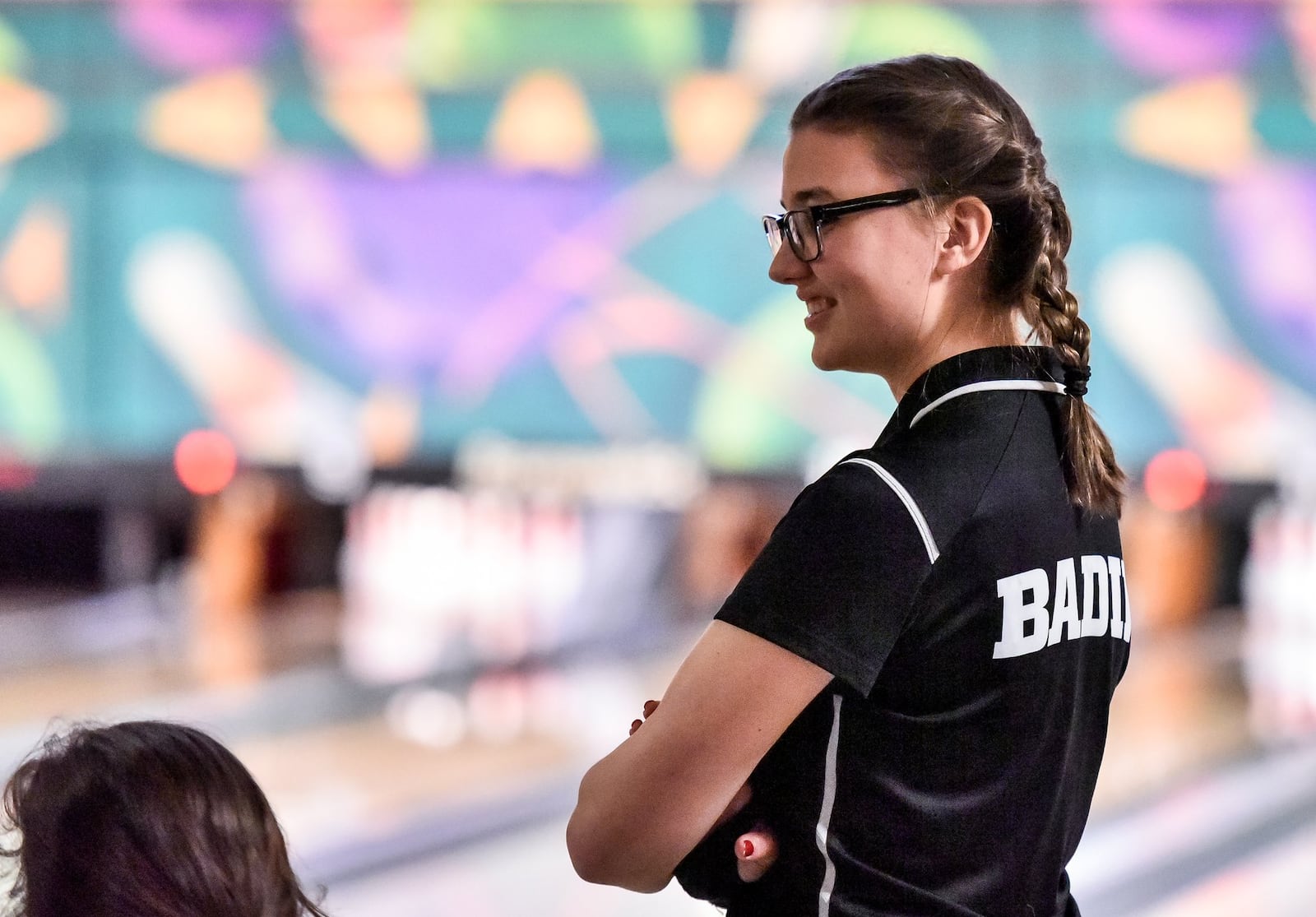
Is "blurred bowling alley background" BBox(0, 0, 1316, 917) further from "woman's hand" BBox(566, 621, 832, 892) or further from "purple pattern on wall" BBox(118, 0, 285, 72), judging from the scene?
"woman's hand" BBox(566, 621, 832, 892)

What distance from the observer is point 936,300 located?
1142mm

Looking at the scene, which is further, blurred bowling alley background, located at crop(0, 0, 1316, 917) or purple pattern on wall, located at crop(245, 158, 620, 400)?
purple pattern on wall, located at crop(245, 158, 620, 400)

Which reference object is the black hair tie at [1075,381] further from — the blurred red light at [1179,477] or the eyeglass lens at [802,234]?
the blurred red light at [1179,477]

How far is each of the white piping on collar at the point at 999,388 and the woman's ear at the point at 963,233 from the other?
0.31 feet

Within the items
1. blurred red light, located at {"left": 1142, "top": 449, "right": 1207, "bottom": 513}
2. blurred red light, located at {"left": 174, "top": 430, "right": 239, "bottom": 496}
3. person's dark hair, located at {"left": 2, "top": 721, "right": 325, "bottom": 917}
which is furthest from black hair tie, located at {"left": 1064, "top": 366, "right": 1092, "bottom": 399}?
blurred red light, located at {"left": 174, "top": 430, "right": 239, "bottom": 496}

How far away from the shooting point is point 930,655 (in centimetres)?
103

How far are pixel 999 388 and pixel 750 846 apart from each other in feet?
1.23

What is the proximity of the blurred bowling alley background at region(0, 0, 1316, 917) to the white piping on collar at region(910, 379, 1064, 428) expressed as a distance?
16.4ft

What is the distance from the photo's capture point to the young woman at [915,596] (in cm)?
100

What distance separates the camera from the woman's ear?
43.9 inches

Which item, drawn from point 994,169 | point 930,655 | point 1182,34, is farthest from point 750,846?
point 1182,34

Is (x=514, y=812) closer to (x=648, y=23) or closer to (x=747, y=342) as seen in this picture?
(x=747, y=342)

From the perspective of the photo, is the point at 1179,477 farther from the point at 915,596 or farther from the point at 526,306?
the point at 915,596

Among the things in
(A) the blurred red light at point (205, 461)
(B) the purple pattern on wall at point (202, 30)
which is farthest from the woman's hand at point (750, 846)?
(B) the purple pattern on wall at point (202, 30)
